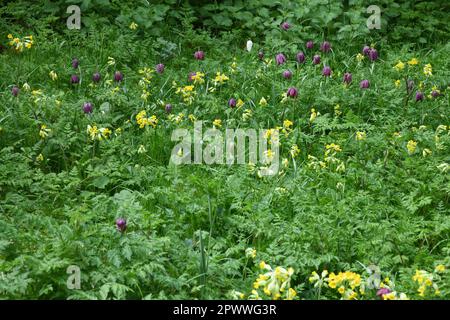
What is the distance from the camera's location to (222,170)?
4.81 metres

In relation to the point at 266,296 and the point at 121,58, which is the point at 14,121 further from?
the point at 266,296

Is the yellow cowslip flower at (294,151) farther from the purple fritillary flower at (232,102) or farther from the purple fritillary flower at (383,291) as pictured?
the purple fritillary flower at (383,291)

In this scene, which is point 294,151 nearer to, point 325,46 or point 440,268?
point 440,268

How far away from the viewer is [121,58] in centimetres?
665

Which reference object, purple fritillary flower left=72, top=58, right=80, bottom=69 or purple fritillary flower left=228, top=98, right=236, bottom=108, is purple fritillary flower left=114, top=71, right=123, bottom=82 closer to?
purple fritillary flower left=72, top=58, right=80, bottom=69

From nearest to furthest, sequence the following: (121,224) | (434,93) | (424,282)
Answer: (424,282) → (121,224) → (434,93)

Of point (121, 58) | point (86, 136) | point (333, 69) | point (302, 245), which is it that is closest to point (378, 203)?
point (302, 245)

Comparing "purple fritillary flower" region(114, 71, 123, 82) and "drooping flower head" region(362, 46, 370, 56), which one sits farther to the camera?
"drooping flower head" region(362, 46, 370, 56)

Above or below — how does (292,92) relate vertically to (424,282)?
above

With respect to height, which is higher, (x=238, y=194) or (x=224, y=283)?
(x=238, y=194)

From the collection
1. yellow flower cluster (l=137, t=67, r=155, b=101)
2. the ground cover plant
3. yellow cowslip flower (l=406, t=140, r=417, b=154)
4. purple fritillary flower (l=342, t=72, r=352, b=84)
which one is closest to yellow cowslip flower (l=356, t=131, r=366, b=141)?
the ground cover plant

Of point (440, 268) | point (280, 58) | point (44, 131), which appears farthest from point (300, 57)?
point (440, 268)

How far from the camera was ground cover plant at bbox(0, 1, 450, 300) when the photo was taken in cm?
370

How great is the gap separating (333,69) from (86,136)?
2.44 m
